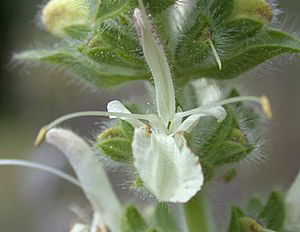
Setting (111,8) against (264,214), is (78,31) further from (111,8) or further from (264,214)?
(264,214)

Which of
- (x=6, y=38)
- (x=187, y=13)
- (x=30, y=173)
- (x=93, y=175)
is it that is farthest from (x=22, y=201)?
(x=187, y=13)

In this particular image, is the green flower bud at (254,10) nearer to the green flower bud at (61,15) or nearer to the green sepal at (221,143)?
the green sepal at (221,143)

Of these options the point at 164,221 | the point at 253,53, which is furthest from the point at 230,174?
the point at 253,53

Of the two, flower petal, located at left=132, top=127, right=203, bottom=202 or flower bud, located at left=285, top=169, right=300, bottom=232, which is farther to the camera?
flower bud, located at left=285, top=169, right=300, bottom=232

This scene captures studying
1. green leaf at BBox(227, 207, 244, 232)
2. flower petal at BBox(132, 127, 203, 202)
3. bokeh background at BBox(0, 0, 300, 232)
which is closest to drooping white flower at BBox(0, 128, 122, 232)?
green leaf at BBox(227, 207, 244, 232)

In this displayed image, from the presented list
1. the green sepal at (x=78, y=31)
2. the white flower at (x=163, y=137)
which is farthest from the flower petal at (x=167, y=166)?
the green sepal at (x=78, y=31)

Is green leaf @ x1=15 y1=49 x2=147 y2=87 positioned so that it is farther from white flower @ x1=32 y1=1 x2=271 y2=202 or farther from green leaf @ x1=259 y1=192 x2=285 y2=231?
green leaf @ x1=259 y1=192 x2=285 y2=231

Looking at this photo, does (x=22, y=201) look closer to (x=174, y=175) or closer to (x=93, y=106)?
(x=93, y=106)
